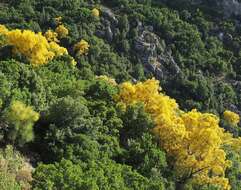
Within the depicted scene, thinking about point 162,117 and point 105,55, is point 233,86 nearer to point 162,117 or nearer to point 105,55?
point 105,55

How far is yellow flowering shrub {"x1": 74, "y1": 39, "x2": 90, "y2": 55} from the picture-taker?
163m

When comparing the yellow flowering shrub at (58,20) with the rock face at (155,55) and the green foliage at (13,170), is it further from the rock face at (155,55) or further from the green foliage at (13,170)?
the green foliage at (13,170)

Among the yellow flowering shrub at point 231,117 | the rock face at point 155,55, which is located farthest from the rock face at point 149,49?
the yellow flowering shrub at point 231,117

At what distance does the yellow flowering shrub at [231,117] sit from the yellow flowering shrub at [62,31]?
46.2 meters

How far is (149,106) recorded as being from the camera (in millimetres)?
81438

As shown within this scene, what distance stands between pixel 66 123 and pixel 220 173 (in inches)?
800

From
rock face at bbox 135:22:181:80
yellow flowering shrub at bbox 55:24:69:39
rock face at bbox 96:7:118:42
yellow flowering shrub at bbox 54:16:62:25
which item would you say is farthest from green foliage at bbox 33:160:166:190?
rock face at bbox 96:7:118:42

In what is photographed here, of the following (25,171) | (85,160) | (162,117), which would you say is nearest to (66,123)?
(85,160)

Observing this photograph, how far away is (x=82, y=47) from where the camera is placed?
163625 millimetres

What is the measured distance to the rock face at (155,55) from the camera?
584ft

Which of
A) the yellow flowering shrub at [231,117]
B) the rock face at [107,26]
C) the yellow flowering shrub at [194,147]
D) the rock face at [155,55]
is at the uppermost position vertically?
the yellow flowering shrub at [194,147]

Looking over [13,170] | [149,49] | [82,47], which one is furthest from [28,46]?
[149,49]

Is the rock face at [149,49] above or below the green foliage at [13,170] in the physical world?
below

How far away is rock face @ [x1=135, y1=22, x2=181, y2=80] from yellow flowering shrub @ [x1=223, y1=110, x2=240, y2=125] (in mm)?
19652
